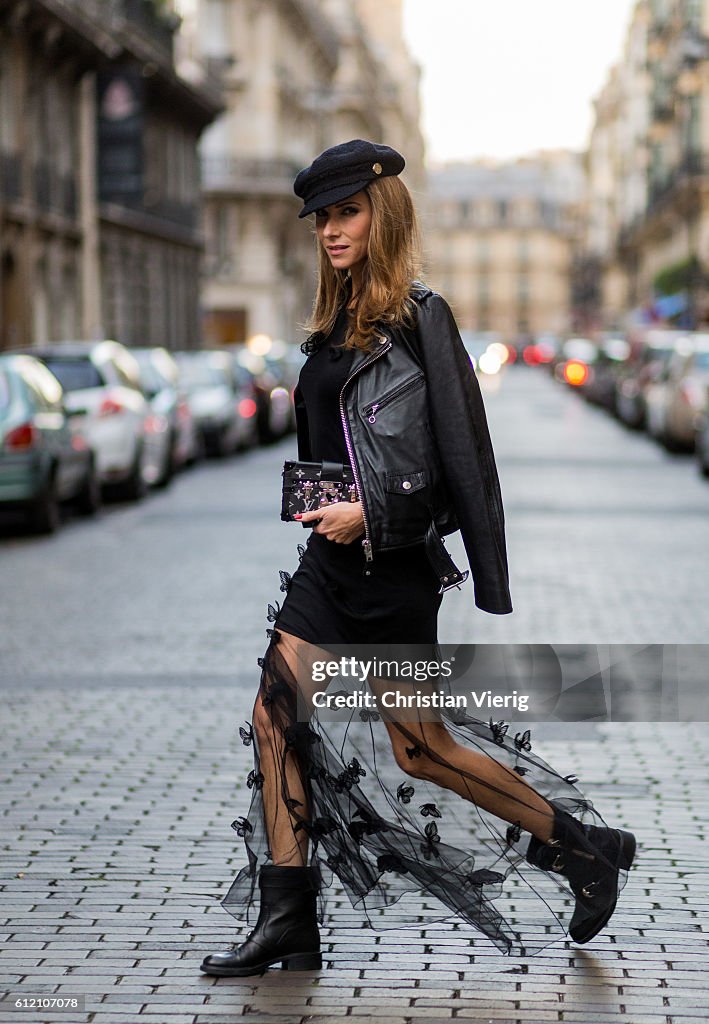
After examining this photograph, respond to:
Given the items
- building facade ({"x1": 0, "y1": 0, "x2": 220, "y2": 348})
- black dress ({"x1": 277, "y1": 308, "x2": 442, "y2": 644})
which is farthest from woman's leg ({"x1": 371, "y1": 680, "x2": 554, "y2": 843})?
building facade ({"x1": 0, "y1": 0, "x2": 220, "y2": 348})

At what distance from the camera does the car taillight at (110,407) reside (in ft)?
65.1

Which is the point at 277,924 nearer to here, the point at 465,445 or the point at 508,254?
the point at 465,445

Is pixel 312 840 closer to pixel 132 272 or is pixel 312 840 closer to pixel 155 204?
pixel 132 272

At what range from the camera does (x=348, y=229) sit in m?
4.46

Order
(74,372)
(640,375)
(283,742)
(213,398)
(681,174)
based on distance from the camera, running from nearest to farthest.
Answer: (283,742) → (74,372) → (213,398) → (640,375) → (681,174)

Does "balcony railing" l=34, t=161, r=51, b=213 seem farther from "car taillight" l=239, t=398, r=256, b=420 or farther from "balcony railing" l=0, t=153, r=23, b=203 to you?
"car taillight" l=239, t=398, r=256, b=420

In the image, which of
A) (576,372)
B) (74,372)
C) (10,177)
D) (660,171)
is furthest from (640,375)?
(660,171)

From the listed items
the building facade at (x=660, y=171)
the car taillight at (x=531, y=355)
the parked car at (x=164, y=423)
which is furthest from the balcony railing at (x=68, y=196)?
the car taillight at (x=531, y=355)

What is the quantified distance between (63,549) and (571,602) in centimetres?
530

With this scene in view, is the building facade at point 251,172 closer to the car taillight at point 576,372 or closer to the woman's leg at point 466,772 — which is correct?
the car taillight at point 576,372

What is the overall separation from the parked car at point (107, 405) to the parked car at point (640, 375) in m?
13.1

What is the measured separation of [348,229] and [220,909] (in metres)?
1.85

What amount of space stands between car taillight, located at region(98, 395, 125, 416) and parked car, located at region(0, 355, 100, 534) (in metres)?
1.95

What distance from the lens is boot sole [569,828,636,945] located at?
4.68 meters
